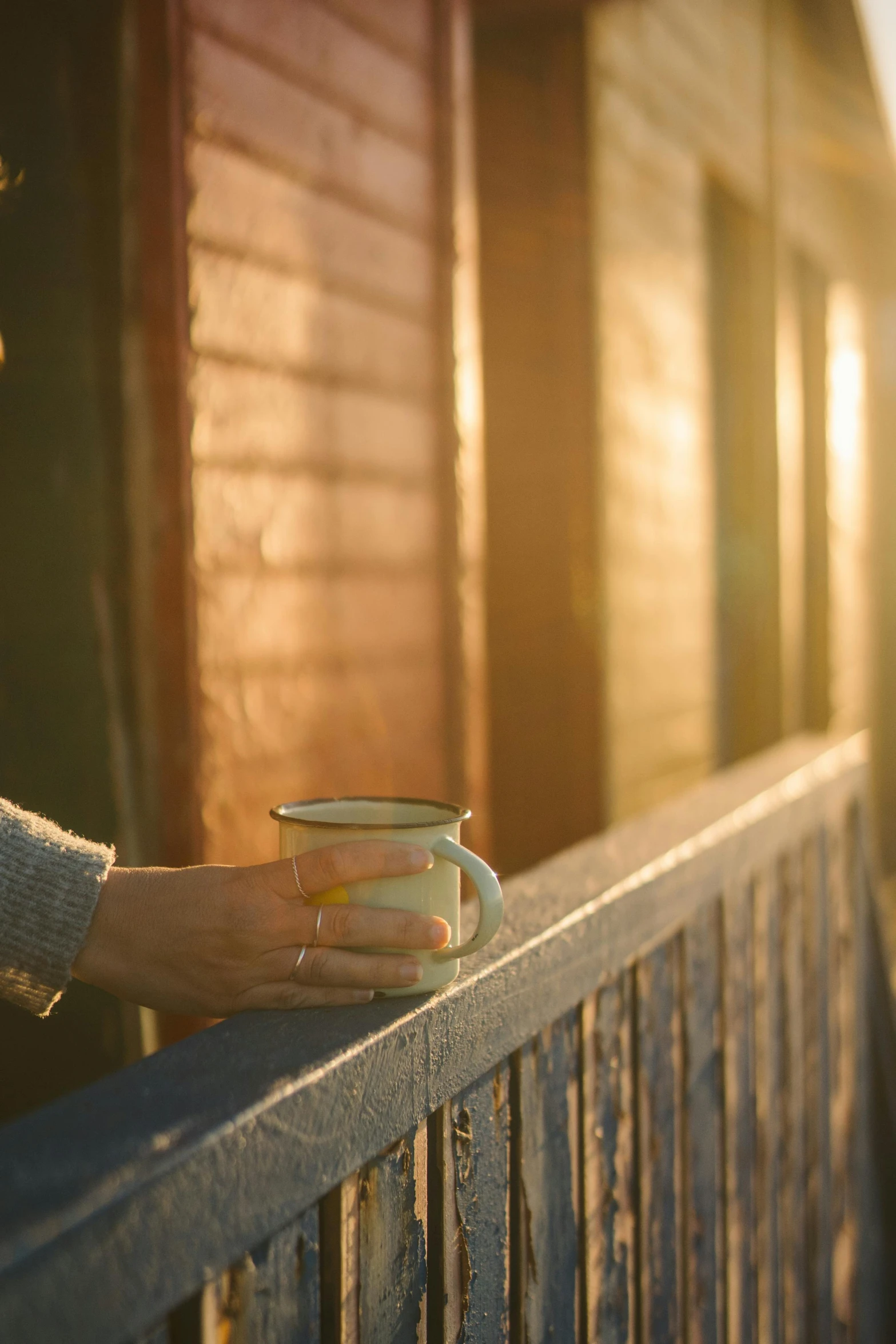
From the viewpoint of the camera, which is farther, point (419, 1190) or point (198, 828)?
point (198, 828)

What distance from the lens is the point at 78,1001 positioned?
1.77 metres

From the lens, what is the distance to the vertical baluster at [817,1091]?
208cm

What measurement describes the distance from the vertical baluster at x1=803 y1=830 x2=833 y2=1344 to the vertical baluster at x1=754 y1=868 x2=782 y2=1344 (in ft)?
0.65

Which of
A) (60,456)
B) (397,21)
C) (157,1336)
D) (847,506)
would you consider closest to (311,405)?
(60,456)

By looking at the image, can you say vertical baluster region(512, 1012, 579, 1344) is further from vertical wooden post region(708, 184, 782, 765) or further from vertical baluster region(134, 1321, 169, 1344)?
vertical wooden post region(708, 184, 782, 765)

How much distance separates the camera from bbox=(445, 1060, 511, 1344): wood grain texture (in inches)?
40.2

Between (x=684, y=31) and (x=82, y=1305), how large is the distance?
4.79 m

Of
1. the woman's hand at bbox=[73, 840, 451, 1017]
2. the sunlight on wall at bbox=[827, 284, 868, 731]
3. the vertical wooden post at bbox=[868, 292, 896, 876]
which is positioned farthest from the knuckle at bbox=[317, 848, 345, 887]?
the vertical wooden post at bbox=[868, 292, 896, 876]

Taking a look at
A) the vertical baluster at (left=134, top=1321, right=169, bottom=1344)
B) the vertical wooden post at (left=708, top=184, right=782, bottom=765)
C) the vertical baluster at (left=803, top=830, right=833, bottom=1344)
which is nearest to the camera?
the vertical baluster at (left=134, top=1321, right=169, bottom=1344)

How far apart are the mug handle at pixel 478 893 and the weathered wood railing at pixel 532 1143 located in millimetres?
40

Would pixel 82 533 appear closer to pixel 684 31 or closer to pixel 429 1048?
pixel 429 1048

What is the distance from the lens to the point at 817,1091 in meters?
2.13

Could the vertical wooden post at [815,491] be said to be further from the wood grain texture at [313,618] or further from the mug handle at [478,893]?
the mug handle at [478,893]

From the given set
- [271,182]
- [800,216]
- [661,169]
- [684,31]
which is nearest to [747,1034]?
[271,182]
